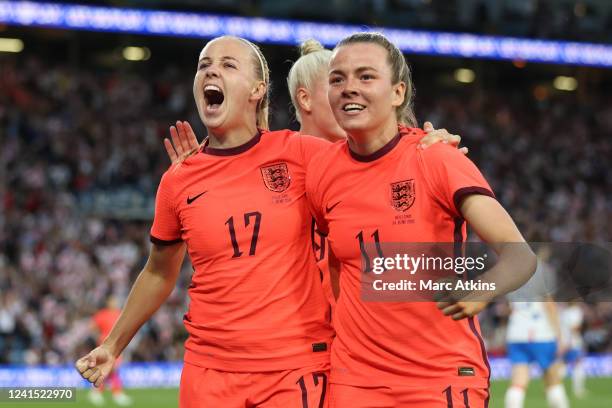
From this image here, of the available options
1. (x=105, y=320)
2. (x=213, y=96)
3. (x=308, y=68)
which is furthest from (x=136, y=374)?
(x=213, y=96)

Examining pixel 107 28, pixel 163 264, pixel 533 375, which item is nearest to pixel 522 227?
pixel 533 375

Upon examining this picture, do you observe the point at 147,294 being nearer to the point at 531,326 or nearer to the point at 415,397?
the point at 415,397

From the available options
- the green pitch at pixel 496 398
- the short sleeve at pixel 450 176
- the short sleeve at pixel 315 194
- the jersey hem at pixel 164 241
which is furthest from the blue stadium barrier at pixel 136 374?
the short sleeve at pixel 450 176

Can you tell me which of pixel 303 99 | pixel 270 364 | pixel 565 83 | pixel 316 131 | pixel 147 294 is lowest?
pixel 270 364

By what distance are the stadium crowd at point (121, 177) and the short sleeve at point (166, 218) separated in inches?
510

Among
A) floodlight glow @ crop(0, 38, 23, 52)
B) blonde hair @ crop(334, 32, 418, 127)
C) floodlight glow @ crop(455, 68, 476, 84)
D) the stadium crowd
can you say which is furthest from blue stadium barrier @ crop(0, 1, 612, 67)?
blonde hair @ crop(334, 32, 418, 127)

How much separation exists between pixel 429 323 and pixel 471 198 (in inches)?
19.3

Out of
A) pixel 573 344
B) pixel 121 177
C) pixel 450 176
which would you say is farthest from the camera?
pixel 121 177

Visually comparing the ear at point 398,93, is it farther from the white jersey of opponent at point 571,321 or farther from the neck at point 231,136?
the white jersey of opponent at point 571,321

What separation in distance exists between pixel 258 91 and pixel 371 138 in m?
0.82

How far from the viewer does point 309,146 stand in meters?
4.50

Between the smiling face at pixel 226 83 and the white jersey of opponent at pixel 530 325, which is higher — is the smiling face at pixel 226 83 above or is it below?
above

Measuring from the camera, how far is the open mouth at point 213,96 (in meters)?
4.46

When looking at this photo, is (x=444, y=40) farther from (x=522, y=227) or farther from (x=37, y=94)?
(x=37, y=94)
